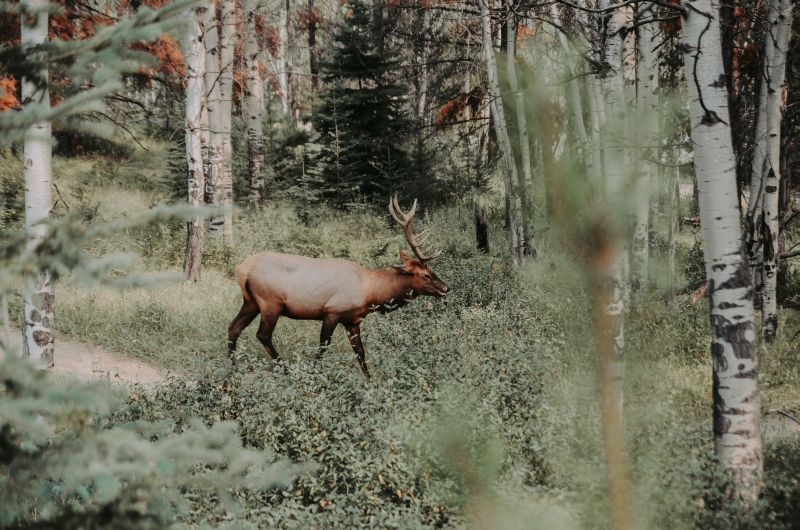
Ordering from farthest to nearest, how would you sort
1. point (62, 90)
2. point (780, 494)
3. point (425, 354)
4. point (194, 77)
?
point (194, 77) → point (425, 354) → point (780, 494) → point (62, 90)

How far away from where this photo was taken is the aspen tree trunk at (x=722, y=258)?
3961 millimetres

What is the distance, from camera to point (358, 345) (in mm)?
7520

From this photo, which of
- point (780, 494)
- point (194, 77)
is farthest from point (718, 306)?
point (194, 77)

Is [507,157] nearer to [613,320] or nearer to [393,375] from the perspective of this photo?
[393,375]

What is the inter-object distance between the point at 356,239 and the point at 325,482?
37.8ft

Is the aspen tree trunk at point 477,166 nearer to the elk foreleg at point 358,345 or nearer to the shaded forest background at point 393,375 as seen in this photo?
the shaded forest background at point 393,375

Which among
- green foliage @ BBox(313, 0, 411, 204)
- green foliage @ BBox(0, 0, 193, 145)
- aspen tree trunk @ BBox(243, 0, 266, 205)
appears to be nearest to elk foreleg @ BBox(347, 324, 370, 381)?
green foliage @ BBox(0, 0, 193, 145)

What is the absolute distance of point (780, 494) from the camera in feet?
12.5

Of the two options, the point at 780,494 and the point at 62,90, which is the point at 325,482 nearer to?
the point at 780,494

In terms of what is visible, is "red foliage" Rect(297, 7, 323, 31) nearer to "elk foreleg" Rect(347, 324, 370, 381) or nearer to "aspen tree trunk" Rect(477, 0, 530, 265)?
"aspen tree trunk" Rect(477, 0, 530, 265)

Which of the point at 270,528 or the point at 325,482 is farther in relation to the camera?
the point at 325,482

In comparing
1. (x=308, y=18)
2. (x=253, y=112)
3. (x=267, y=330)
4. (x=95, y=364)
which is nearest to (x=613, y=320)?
(x=267, y=330)

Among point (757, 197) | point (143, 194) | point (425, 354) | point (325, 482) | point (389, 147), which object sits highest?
point (389, 147)

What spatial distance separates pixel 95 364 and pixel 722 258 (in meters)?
7.15
